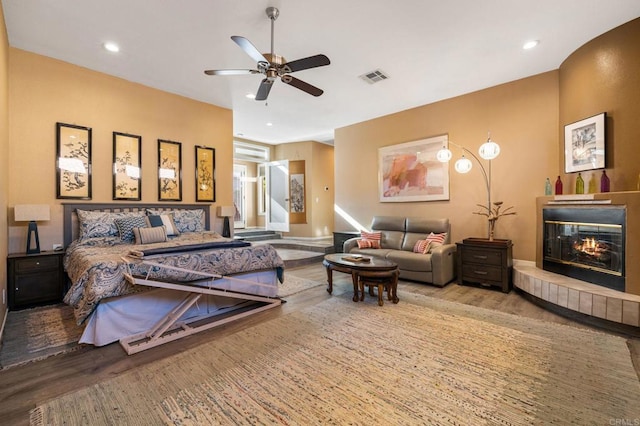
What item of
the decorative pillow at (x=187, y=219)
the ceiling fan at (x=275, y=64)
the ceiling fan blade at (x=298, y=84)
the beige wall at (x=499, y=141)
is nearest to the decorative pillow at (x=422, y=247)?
the beige wall at (x=499, y=141)

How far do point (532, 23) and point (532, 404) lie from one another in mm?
3716

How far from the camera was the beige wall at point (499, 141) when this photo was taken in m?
4.21

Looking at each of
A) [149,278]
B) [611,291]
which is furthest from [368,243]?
[149,278]

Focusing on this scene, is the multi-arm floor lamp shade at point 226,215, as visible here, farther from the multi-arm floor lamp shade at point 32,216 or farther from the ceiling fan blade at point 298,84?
the ceiling fan blade at point 298,84

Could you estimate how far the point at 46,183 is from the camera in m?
3.77

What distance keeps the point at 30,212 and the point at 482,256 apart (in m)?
6.11

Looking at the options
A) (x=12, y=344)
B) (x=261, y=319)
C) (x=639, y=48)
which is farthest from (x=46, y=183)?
(x=639, y=48)

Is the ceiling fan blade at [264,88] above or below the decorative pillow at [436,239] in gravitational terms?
above

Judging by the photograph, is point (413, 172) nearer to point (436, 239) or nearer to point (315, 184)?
point (436, 239)

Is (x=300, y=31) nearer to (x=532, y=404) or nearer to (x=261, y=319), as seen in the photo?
(x=261, y=319)

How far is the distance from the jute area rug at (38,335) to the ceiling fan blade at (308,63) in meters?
3.27

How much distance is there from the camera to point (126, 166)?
14.6 feet

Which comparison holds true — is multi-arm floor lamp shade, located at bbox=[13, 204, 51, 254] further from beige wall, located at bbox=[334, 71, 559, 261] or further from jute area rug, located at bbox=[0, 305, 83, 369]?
beige wall, located at bbox=[334, 71, 559, 261]

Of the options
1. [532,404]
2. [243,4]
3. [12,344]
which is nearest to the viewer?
[532,404]
